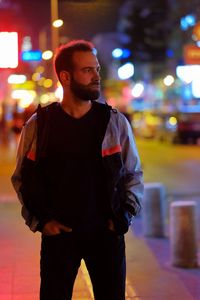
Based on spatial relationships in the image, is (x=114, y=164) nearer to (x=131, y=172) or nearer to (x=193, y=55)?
(x=131, y=172)

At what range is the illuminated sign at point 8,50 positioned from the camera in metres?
14.6

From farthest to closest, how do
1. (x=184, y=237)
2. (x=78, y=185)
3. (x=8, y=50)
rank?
1. (x=8, y=50)
2. (x=184, y=237)
3. (x=78, y=185)

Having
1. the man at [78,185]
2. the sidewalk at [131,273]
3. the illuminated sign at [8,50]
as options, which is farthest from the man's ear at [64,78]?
the illuminated sign at [8,50]

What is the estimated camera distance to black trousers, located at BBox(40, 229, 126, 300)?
11.0ft

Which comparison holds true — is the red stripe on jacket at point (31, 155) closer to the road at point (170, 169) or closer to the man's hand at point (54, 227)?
the man's hand at point (54, 227)

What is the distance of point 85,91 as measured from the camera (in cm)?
341

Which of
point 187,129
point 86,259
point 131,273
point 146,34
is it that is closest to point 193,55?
point 131,273

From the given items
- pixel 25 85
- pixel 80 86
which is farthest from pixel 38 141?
pixel 25 85

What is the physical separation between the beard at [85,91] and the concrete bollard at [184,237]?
3.53 meters

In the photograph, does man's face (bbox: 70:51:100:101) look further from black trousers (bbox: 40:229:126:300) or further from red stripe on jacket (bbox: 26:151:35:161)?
black trousers (bbox: 40:229:126:300)

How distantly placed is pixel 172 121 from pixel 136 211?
26895 mm

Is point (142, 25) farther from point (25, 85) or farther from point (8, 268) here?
point (8, 268)

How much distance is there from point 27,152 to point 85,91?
457mm

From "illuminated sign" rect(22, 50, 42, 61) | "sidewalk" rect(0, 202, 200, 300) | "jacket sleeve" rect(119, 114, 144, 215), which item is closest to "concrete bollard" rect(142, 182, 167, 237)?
"sidewalk" rect(0, 202, 200, 300)
